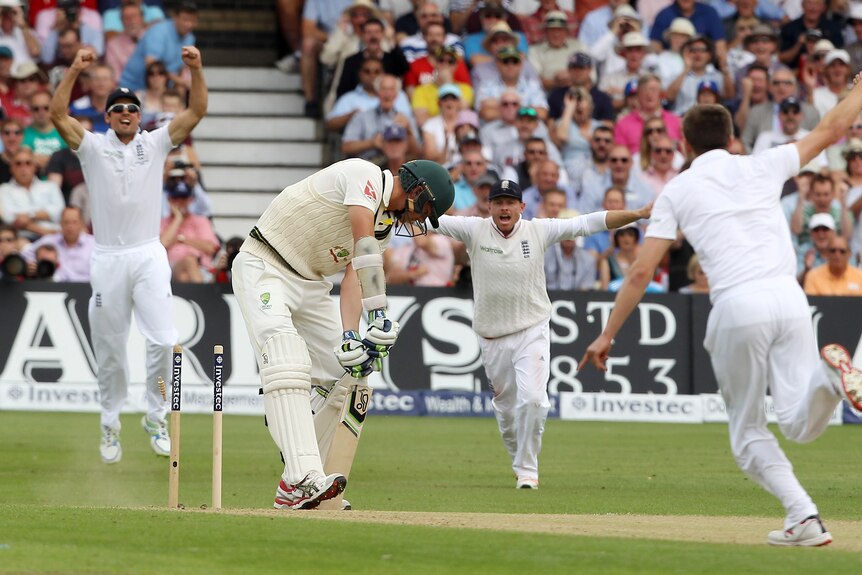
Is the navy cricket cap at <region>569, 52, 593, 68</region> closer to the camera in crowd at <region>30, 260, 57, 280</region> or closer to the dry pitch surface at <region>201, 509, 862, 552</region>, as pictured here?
the camera in crowd at <region>30, 260, 57, 280</region>

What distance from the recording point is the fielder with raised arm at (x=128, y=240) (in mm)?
12523

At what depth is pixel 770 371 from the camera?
24.4 feet

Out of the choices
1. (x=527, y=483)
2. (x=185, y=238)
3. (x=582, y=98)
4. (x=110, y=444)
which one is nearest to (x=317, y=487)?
(x=527, y=483)

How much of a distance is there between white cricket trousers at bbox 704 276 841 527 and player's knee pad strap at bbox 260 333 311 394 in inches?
98.4

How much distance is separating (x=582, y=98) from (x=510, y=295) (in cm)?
879

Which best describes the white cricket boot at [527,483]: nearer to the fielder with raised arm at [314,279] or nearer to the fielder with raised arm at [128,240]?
the fielder with raised arm at [314,279]

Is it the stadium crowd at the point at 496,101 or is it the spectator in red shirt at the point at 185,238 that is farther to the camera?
the stadium crowd at the point at 496,101

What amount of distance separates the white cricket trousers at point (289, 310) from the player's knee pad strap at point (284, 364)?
0.06 m

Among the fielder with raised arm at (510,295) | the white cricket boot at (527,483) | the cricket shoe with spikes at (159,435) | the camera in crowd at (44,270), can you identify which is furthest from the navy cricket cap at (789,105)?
the cricket shoe with spikes at (159,435)

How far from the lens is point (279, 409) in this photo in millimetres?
8773

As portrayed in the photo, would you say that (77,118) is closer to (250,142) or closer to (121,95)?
(250,142)

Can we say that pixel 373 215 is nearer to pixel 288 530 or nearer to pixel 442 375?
pixel 288 530

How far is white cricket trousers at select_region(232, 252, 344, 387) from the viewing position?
9.01m

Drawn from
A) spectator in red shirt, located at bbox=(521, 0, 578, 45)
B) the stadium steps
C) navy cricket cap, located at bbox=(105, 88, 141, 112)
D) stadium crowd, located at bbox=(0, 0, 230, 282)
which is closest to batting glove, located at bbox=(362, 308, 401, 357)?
navy cricket cap, located at bbox=(105, 88, 141, 112)
